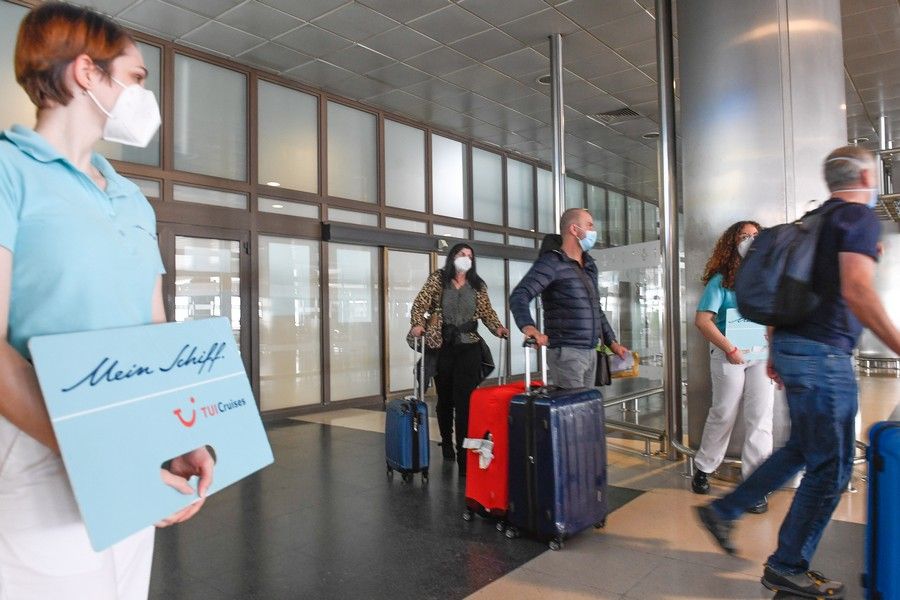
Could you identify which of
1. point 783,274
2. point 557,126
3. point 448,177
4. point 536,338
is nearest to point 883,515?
point 783,274

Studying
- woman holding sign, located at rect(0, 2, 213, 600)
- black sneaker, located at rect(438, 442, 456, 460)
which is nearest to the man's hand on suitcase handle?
black sneaker, located at rect(438, 442, 456, 460)

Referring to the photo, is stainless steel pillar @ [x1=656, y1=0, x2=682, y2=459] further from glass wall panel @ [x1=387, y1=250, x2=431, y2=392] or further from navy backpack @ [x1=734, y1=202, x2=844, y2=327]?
glass wall panel @ [x1=387, y1=250, x2=431, y2=392]

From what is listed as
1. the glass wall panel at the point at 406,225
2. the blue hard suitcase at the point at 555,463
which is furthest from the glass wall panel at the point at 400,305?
the blue hard suitcase at the point at 555,463

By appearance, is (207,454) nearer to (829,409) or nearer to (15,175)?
(15,175)

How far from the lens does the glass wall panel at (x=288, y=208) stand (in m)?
7.21

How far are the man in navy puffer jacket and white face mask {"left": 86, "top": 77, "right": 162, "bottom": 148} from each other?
2402mm

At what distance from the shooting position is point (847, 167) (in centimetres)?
226

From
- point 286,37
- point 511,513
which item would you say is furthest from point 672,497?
point 286,37

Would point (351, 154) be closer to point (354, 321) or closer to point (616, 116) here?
point (354, 321)

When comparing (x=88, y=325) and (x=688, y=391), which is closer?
(x=88, y=325)

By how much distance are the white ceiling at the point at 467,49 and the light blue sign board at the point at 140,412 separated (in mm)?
5479

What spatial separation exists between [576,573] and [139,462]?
7.29ft

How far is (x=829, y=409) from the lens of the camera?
7.14 feet

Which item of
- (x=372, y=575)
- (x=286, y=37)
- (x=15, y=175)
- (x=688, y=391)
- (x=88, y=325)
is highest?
(x=286, y=37)
